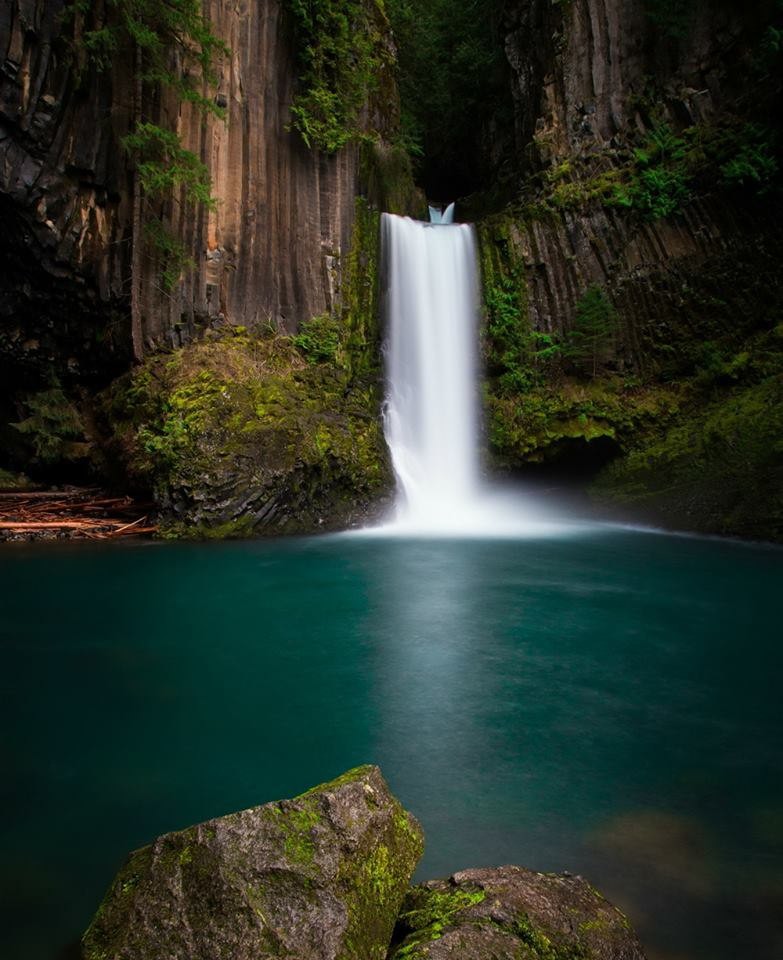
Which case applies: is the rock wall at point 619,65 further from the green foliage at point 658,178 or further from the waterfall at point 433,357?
the waterfall at point 433,357

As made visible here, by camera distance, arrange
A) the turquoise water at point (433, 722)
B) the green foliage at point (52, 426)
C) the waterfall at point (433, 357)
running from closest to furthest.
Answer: the turquoise water at point (433, 722)
the green foliage at point (52, 426)
the waterfall at point (433, 357)

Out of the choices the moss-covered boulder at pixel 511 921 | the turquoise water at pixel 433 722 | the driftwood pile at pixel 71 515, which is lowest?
the turquoise water at pixel 433 722

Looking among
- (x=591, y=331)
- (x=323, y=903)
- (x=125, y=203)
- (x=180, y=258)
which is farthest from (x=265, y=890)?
(x=591, y=331)

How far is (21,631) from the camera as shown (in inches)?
250

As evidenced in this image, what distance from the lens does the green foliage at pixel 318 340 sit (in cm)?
1395

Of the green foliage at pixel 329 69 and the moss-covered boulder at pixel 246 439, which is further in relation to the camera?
the green foliage at pixel 329 69

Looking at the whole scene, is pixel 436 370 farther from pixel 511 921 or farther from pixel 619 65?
pixel 511 921

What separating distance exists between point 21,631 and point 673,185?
52.9ft

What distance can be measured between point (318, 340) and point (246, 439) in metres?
3.72

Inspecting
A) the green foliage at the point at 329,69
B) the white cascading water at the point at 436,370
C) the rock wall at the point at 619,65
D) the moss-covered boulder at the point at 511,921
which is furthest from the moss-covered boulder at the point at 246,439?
the rock wall at the point at 619,65

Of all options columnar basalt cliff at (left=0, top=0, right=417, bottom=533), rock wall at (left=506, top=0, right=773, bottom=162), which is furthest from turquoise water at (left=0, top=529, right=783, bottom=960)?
rock wall at (left=506, top=0, right=773, bottom=162)

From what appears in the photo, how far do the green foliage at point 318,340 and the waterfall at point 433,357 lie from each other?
5.61 ft

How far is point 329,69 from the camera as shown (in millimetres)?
14750

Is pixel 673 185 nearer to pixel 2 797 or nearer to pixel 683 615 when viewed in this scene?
pixel 683 615
